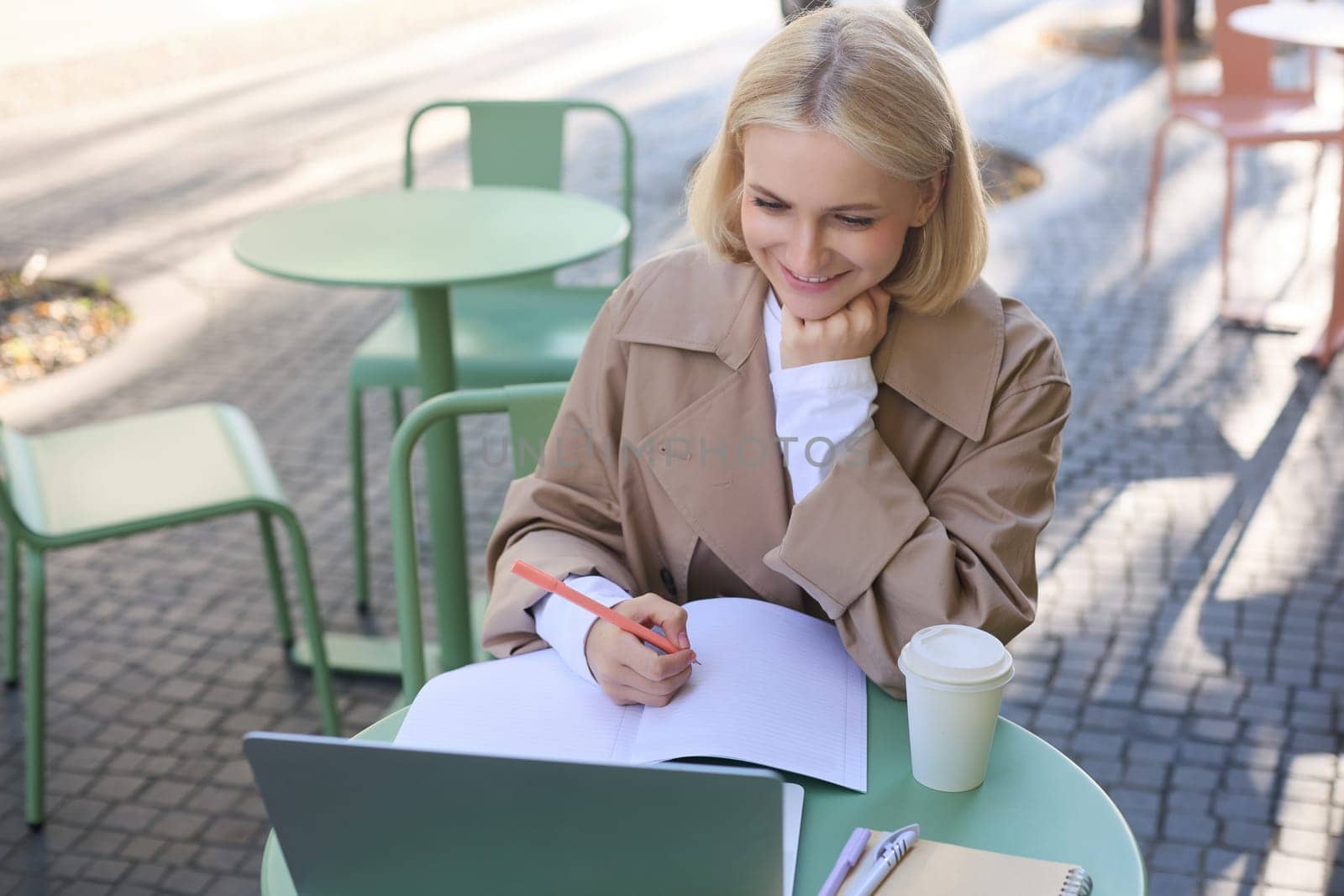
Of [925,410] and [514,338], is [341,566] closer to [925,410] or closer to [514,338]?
[514,338]

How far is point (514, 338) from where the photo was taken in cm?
377

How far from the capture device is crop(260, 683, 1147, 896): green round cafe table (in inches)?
51.7

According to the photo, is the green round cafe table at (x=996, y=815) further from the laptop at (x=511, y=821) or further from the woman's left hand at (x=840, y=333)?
the woman's left hand at (x=840, y=333)

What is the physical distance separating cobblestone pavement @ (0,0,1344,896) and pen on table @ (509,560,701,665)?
5.34 ft

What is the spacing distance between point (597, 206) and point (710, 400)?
1.92 metres

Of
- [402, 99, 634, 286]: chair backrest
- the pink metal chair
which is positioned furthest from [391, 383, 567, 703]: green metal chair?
the pink metal chair

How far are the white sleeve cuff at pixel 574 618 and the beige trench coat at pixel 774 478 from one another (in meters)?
0.02

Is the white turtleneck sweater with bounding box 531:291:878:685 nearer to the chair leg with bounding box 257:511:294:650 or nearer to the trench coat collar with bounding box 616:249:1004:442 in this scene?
the trench coat collar with bounding box 616:249:1004:442

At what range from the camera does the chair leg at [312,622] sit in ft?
9.70

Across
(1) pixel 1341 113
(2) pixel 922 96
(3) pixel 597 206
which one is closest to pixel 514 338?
(3) pixel 597 206

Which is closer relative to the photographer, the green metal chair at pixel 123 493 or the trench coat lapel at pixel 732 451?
the trench coat lapel at pixel 732 451

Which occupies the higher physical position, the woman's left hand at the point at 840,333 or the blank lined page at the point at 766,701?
the woman's left hand at the point at 840,333

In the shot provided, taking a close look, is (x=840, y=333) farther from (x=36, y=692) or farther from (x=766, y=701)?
(x=36, y=692)

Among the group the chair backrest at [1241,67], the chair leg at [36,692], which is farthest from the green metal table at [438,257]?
the chair backrest at [1241,67]
